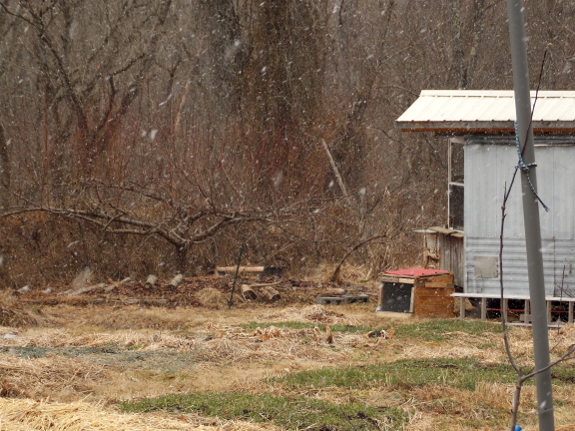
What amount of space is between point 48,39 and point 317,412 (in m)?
16.5

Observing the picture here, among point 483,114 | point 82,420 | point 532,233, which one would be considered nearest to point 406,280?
point 483,114

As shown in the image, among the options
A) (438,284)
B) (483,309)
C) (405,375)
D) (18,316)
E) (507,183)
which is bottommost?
(405,375)

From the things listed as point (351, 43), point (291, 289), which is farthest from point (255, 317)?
point (351, 43)

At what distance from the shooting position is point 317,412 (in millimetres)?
6652

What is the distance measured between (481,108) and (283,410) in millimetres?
7757

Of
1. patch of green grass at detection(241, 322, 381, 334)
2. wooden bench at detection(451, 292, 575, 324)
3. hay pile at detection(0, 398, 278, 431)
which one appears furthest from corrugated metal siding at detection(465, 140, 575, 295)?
hay pile at detection(0, 398, 278, 431)

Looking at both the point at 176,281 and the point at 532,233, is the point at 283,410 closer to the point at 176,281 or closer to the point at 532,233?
the point at 532,233

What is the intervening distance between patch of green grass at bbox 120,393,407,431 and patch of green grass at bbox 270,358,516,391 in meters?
0.80

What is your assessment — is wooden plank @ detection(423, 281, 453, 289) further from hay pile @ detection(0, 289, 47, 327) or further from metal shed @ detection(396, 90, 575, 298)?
hay pile @ detection(0, 289, 47, 327)

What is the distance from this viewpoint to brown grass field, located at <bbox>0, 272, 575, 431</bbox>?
6344mm

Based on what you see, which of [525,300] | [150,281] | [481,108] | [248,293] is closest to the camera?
[525,300]

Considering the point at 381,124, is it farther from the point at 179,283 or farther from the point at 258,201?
the point at 179,283

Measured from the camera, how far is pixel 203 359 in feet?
31.0

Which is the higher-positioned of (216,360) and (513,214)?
(513,214)
